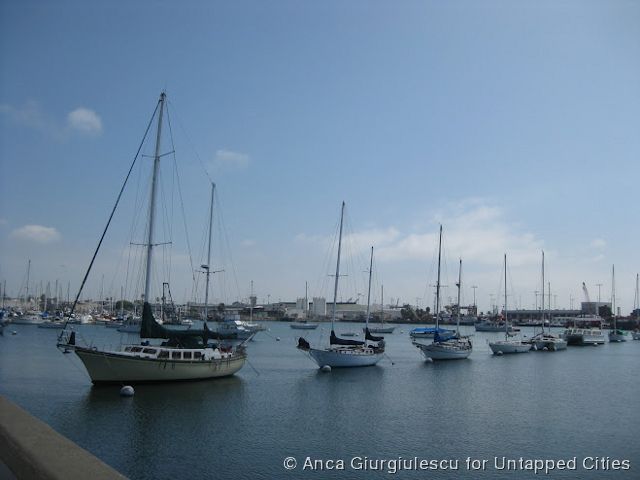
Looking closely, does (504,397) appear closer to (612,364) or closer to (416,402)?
(416,402)

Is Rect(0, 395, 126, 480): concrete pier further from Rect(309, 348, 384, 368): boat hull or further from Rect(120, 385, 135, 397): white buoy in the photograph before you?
Rect(309, 348, 384, 368): boat hull

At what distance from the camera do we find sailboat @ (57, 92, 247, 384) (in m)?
38.9

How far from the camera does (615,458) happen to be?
24.8 meters

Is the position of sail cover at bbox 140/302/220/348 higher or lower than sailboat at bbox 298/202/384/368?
higher

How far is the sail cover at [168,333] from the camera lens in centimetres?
4159

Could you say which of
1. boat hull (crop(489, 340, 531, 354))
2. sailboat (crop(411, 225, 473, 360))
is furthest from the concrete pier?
boat hull (crop(489, 340, 531, 354))

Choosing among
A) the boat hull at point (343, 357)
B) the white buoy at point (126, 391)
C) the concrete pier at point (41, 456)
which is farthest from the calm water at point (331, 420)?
the concrete pier at point (41, 456)

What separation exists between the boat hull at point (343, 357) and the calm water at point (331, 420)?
54.5 inches

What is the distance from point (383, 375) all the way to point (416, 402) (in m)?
15.8

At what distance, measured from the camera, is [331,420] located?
3167 cm

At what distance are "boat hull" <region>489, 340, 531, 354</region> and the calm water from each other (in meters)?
30.3

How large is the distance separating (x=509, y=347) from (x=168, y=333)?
62.6 m

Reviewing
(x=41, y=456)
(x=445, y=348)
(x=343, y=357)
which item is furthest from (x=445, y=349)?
(x=41, y=456)

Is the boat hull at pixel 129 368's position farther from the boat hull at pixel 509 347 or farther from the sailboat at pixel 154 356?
the boat hull at pixel 509 347
